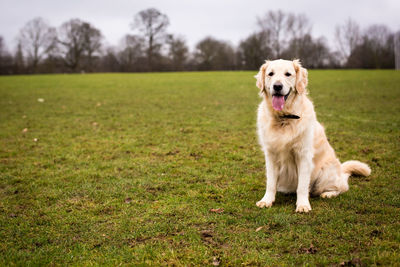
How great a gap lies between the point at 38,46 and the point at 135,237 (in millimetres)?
70123

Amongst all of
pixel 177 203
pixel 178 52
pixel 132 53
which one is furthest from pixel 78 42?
pixel 177 203

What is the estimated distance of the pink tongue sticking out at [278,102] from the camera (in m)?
3.83

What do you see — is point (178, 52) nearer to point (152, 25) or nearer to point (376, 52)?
point (152, 25)

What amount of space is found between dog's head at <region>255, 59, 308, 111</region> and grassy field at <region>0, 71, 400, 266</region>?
1.40 metres

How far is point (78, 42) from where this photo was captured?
60.7 m

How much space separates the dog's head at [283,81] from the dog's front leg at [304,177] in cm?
70

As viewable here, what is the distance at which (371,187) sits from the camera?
446cm

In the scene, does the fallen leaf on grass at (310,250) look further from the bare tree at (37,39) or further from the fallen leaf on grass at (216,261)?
the bare tree at (37,39)

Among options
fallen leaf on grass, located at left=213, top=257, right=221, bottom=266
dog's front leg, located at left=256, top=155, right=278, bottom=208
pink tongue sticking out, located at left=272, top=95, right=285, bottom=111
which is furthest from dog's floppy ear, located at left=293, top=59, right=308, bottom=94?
fallen leaf on grass, located at left=213, top=257, right=221, bottom=266

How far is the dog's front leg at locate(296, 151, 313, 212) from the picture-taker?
387cm

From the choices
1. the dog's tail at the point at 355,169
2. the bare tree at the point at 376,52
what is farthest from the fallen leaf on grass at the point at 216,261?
the bare tree at the point at 376,52

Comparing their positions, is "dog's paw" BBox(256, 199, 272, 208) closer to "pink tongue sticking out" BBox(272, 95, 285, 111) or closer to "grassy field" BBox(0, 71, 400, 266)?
"grassy field" BBox(0, 71, 400, 266)

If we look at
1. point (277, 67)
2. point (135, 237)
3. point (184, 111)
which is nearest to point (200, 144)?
point (277, 67)

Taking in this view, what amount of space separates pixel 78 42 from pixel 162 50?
16.8 m
